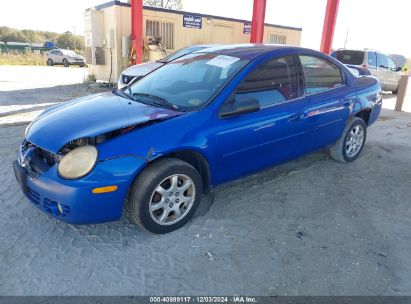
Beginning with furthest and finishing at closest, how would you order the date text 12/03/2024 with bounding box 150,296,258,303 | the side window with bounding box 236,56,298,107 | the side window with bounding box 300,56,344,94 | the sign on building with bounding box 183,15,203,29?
the sign on building with bounding box 183,15,203,29 → the side window with bounding box 300,56,344,94 → the side window with bounding box 236,56,298,107 → the date text 12/03/2024 with bounding box 150,296,258,303

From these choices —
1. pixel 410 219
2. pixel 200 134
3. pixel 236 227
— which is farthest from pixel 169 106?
pixel 410 219

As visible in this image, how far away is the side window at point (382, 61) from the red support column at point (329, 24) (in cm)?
265

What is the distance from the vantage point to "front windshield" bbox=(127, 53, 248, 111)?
3.23 m

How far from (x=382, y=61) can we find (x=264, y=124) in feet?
37.4

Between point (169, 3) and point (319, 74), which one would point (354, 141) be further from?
point (169, 3)

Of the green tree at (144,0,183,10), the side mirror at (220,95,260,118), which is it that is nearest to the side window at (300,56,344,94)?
the side mirror at (220,95,260,118)

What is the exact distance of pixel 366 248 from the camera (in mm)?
2902

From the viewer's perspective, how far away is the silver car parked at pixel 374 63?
1204 cm

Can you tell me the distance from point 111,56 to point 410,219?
11.8 m

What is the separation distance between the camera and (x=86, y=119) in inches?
117

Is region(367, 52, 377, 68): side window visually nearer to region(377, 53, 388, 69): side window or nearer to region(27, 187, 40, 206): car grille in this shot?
region(377, 53, 388, 69): side window

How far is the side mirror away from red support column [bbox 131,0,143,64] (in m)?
9.60

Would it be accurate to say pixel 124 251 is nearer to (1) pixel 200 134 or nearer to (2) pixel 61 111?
(1) pixel 200 134

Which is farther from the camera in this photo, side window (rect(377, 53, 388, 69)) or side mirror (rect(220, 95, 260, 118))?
side window (rect(377, 53, 388, 69))
